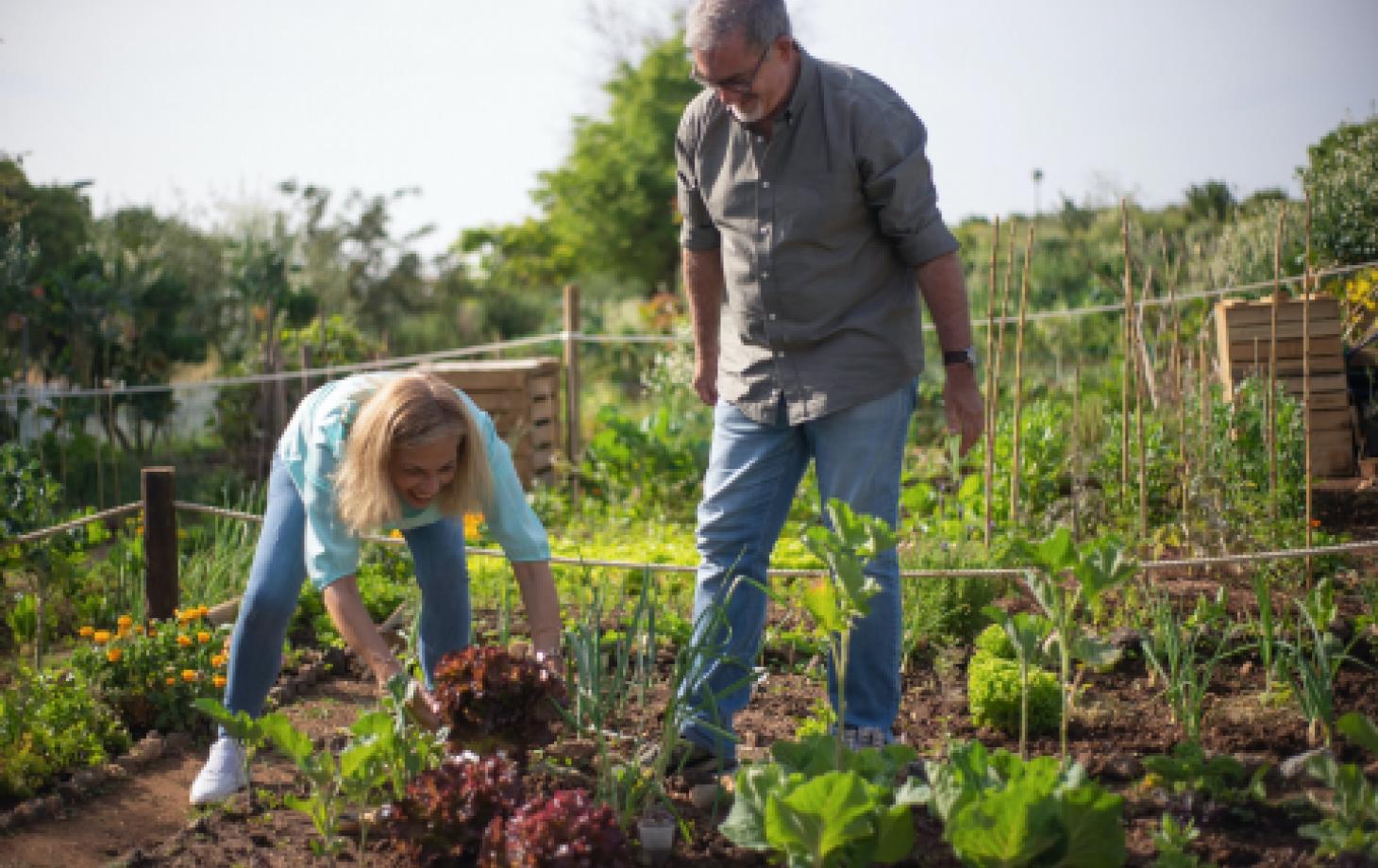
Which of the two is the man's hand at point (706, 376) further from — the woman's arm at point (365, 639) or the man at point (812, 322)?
the woman's arm at point (365, 639)

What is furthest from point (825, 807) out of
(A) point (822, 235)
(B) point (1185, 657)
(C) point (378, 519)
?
(B) point (1185, 657)

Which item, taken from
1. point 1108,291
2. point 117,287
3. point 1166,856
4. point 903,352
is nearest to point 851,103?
point 903,352

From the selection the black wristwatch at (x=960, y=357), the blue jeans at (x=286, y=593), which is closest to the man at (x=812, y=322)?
the black wristwatch at (x=960, y=357)

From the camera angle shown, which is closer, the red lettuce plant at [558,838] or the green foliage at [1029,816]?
the green foliage at [1029,816]

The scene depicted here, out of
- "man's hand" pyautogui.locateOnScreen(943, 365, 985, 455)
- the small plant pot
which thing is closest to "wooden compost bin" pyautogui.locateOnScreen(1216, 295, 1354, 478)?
"man's hand" pyautogui.locateOnScreen(943, 365, 985, 455)

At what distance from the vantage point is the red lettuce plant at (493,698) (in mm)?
2352

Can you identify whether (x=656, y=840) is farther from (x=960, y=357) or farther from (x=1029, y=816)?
(x=960, y=357)

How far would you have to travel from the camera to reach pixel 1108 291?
33.2ft

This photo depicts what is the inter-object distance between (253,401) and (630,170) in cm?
1129

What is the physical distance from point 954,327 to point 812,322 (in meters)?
0.31

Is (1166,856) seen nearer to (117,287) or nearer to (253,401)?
(253,401)

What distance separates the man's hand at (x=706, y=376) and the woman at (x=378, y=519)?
627 millimetres

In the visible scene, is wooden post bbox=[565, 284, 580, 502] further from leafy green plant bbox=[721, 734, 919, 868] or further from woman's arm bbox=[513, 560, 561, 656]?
leafy green plant bbox=[721, 734, 919, 868]

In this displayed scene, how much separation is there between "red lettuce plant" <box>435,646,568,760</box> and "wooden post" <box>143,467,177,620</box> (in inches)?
71.9
